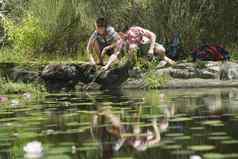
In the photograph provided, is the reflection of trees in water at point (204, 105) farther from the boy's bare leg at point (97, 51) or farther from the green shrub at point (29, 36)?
the green shrub at point (29, 36)

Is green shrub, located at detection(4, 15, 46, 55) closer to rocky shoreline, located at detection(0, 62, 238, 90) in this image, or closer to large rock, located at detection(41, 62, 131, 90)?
rocky shoreline, located at detection(0, 62, 238, 90)

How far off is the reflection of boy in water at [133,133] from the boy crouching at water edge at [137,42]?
5.93 m

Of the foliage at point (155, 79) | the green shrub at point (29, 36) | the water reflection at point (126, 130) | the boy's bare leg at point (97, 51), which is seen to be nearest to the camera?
the water reflection at point (126, 130)

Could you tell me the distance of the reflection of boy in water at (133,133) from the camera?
502cm

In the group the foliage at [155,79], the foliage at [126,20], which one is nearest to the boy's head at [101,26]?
the foliage at [155,79]

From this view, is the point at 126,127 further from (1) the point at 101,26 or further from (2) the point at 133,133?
(1) the point at 101,26

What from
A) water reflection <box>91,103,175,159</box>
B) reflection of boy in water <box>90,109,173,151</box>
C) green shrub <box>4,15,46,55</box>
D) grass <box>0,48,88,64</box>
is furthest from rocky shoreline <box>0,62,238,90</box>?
reflection of boy in water <box>90,109,173,151</box>

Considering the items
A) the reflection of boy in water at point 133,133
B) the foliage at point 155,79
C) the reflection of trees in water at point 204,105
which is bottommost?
the reflection of boy in water at point 133,133

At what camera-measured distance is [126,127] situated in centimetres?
614

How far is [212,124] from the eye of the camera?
603 cm

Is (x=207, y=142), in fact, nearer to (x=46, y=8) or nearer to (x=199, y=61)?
(x=199, y=61)

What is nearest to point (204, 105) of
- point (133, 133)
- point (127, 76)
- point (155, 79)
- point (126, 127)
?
point (126, 127)

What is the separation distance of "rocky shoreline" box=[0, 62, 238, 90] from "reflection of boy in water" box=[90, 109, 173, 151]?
19.2ft

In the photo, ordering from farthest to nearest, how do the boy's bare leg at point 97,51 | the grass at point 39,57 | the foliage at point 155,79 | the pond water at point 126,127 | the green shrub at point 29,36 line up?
the green shrub at point 29,36
the grass at point 39,57
the boy's bare leg at point 97,51
the foliage at point 155,79
the pond water at point 126,127
